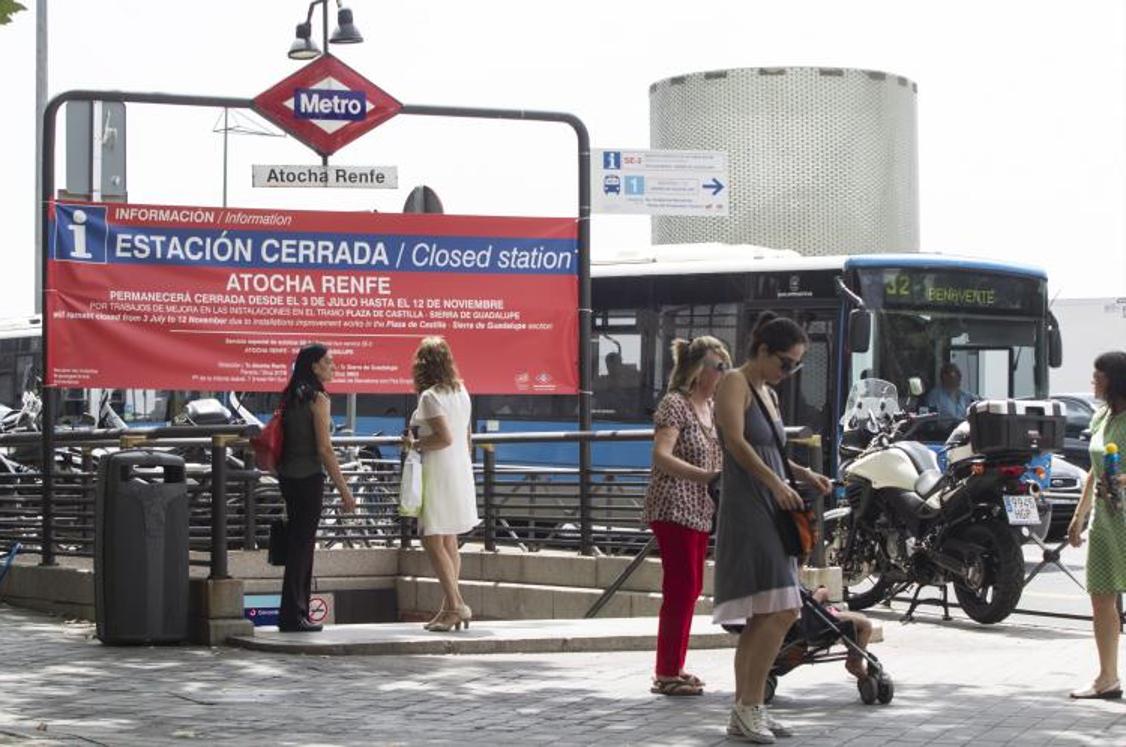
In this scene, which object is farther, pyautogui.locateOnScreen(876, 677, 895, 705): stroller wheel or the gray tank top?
the gray tank top

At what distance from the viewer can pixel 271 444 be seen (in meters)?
12.2

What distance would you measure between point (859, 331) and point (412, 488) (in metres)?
9.82

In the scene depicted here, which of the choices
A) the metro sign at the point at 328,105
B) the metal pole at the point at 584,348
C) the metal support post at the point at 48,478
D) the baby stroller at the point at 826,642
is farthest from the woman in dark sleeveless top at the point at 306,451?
the metro sign at the point at 328,105

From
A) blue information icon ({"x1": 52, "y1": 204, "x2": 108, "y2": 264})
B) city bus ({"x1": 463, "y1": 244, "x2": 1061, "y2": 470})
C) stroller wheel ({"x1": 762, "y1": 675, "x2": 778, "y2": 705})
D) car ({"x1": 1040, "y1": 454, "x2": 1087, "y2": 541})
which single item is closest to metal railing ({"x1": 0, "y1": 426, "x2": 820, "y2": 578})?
blue information icon ({"x1": 52, "y1": 204, "x2": 108, "y2": 264})

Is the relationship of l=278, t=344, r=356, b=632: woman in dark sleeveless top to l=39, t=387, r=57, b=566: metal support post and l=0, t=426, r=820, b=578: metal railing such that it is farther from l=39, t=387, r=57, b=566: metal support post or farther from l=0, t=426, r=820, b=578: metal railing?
l=39, t=387, r=57, b=566: metal support post

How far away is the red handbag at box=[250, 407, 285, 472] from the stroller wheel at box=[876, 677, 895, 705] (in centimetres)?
416

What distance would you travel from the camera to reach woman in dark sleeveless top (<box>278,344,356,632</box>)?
1220 centimetres

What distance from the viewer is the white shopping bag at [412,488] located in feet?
→ 40.7

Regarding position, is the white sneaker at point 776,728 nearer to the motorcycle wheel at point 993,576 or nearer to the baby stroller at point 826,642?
the baby stroller at point 826,642

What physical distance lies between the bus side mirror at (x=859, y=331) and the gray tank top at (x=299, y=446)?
10126 millimetres

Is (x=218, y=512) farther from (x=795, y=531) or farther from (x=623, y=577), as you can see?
(x=795, y=531)

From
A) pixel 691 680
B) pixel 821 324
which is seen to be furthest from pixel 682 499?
pixel 821 324

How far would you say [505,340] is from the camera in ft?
52.9

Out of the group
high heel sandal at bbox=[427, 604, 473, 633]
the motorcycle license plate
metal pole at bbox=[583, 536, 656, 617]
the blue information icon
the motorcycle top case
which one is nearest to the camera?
high heel sandal at bbox=[427, 604, 473, 633]
